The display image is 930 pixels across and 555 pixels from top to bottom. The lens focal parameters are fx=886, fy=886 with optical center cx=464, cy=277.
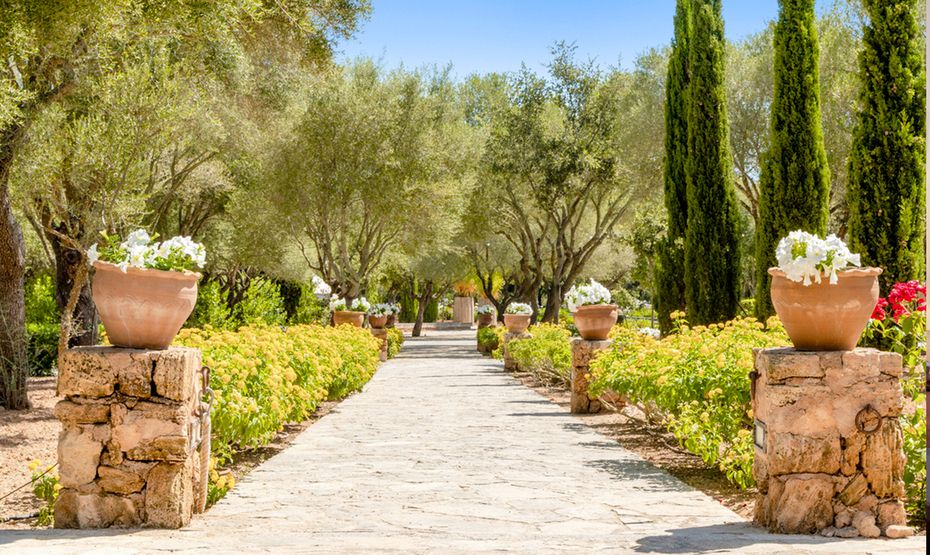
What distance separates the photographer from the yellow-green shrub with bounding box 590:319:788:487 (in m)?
6.52

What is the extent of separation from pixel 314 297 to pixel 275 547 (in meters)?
26.2

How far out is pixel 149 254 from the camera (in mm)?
5207

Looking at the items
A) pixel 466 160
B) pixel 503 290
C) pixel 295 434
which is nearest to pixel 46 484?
pixel 295 434

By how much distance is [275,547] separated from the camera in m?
4.41

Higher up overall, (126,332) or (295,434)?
(126,332)

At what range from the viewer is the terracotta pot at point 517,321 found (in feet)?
67.9

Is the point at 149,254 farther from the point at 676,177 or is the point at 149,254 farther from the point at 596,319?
the point at 676,177

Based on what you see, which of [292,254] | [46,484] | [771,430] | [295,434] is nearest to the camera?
[771,430]

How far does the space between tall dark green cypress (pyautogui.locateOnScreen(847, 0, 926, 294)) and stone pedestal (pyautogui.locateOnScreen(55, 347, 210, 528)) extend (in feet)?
32.7

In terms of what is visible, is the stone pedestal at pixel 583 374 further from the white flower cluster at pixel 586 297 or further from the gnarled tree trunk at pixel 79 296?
the gnarled tree trunk at pixel 79 296

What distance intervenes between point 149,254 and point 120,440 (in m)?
1.09

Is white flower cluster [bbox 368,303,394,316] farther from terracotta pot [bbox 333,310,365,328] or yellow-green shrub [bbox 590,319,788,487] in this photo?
yellow-green shrub [bbox 590,319,788,487]

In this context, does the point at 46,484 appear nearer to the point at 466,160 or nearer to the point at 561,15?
the point at 561,15

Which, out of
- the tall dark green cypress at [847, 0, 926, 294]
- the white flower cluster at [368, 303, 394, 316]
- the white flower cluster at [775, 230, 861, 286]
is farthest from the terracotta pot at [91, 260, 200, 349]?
the white flower cluster at [368, 303, 394, 316]
